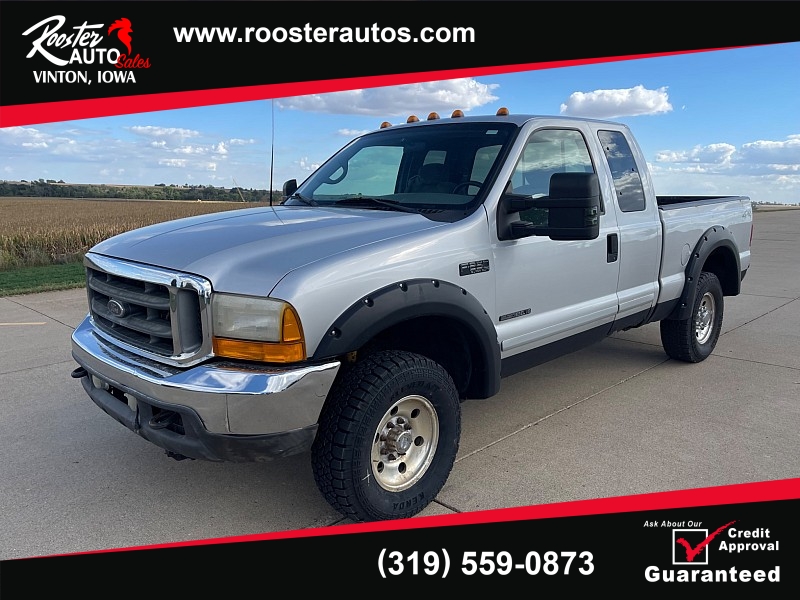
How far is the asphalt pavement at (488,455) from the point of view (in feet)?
10.6

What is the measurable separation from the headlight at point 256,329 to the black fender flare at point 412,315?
133 mm

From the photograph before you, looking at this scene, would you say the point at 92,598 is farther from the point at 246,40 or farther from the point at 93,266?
the point at 246,40

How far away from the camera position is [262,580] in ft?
9.16

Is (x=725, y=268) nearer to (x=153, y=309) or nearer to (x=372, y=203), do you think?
(x=372, y=203)

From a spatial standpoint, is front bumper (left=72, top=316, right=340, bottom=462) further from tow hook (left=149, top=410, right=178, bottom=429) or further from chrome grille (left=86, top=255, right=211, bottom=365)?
chrome grille (left=86, top=255, right=211, bottom=365)

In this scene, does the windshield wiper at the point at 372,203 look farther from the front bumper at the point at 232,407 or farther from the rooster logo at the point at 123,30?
the rooster logo at the point at 123,30

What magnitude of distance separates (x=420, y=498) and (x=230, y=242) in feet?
5.11

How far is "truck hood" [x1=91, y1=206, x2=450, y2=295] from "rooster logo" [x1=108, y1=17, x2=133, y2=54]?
6.40 meters

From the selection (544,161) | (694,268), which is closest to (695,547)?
(544,161)

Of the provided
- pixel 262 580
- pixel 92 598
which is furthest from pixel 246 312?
pixel 92 598

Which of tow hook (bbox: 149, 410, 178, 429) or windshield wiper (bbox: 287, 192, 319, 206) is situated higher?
windshield wiper (bbox: 287, 192, 319, 206)

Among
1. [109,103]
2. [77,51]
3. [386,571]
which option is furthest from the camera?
[109,103]

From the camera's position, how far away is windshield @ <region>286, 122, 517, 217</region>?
12.3ft

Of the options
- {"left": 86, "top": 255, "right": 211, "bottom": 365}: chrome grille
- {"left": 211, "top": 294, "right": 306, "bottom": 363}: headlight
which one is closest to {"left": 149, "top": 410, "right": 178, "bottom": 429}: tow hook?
{"left": 86, "top": 255, "right": 211, "bottom": 365}: chrome grille
